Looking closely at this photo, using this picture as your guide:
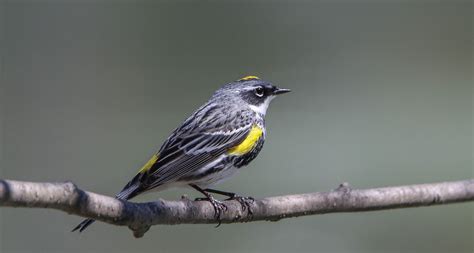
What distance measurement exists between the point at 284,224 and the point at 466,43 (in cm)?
467

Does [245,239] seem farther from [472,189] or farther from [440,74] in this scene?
[440,74]

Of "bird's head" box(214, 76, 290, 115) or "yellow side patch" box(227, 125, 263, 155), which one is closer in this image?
"yellow side patch" box(227, 125, 263, 155)

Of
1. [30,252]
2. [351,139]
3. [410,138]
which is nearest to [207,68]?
[351,139]

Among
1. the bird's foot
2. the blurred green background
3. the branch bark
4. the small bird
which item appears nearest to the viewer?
the branch bark

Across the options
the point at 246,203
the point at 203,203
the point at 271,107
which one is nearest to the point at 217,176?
the point at 246,203

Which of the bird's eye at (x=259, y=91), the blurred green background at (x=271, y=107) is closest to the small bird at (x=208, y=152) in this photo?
the bird's eye at (x=259, y=91)

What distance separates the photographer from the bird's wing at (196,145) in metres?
4.10

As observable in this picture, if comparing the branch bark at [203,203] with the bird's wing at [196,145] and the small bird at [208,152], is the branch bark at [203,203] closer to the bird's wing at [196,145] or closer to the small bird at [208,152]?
the small bird at [208,152]

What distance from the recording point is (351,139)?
8.88 meters

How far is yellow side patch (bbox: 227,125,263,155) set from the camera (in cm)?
434

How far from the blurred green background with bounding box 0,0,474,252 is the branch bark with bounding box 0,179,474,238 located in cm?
276

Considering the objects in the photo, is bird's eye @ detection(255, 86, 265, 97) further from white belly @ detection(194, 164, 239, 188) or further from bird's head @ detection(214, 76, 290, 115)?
white belly @ detection(194, 164, 239, 188)

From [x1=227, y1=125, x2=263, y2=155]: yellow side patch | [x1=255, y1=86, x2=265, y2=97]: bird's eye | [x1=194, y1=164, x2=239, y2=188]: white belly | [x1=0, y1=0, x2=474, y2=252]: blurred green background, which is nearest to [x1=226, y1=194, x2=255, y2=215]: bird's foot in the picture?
[x1=194, y1=164, x2=239, y2=188]: white belly

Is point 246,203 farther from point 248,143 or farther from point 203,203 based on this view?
point 248,143
